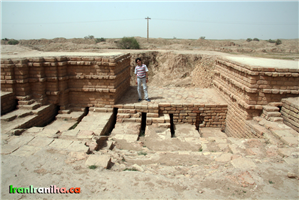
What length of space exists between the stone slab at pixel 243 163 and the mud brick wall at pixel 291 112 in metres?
2.56

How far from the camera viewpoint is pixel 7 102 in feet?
20.2

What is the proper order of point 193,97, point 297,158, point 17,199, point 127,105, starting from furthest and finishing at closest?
point 193,97
point 127,105
point 297,158
point 17,199

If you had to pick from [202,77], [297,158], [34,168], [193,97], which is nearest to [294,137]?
[297,158]

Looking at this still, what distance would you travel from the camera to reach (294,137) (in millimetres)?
4938

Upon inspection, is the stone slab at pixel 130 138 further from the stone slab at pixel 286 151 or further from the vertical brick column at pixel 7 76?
the vertical brick column at pixel 7 76

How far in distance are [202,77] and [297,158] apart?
36.4 feet

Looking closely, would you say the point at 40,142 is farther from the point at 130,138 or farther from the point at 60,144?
the point at 130,138

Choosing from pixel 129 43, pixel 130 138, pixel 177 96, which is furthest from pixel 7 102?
pixel 129 43

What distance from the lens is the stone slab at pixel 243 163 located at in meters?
3.79

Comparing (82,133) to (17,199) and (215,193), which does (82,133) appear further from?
(215,193)

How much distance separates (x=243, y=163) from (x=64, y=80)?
6.09 meters

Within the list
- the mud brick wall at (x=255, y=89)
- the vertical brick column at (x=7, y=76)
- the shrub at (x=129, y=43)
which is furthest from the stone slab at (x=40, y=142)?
the shrub at (x=129, y=43)

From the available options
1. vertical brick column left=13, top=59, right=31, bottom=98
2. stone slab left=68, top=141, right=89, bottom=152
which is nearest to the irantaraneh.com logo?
stone slab left=68, top=141, right=89, bottom=152

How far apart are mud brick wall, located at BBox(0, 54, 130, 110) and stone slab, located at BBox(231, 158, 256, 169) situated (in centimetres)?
447
